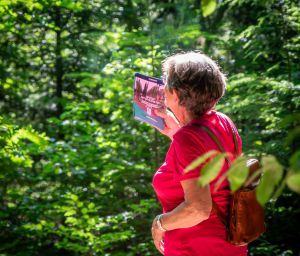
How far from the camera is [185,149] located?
6.73ft

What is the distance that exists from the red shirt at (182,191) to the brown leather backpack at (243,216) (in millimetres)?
31

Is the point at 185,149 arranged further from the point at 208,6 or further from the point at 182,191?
the point at 208,6

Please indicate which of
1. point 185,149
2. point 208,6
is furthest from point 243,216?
point 208,6

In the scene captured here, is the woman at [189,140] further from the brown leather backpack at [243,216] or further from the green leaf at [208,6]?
the green leaf at [208,6]

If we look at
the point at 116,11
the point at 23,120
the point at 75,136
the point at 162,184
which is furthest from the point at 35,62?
the point at 162,184

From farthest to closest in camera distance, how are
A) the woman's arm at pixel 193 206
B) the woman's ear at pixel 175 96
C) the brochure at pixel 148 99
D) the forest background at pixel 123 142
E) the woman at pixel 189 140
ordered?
the forest background at pixel 123 142
the brochure at pixel 148 99
the woman's ear at pixel 175 96
the woman at pixel 189 140
the woman's arm at pixel 193 206

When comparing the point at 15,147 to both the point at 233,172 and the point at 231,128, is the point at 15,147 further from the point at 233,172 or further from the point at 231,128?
the point at 233,172

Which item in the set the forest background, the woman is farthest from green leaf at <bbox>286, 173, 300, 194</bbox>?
the forest background

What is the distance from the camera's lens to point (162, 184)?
2277 mm

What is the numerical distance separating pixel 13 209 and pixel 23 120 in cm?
254

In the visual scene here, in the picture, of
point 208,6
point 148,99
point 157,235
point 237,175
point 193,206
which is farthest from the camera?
point 148,99

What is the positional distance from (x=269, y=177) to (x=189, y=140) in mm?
1218

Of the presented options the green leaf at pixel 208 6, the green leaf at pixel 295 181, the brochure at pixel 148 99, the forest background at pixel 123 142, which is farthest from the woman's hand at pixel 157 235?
the forest background at pixel 123 142

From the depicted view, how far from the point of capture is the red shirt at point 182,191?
6.82ft
